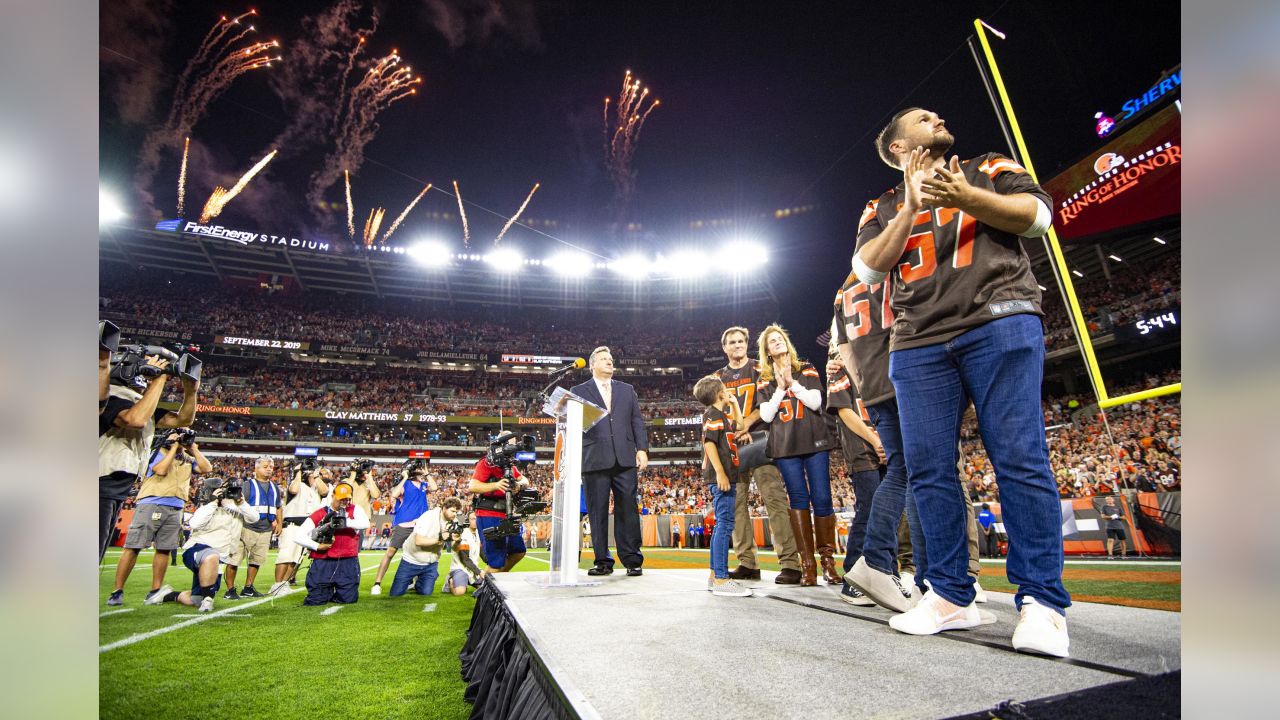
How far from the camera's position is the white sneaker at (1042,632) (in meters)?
1.40

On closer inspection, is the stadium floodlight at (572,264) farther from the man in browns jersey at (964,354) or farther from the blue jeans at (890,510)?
the man in browns jersey at (964,354)

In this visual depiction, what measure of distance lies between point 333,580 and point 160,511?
2.14 meters

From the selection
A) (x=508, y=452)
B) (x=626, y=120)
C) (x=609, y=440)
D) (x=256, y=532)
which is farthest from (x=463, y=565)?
(x=626, y=120)

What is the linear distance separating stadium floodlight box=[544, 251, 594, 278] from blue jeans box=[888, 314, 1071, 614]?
37921 millimetres

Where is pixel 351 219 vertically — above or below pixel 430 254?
above

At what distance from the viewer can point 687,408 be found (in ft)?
124

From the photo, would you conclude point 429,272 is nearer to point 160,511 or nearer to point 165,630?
point 160,511

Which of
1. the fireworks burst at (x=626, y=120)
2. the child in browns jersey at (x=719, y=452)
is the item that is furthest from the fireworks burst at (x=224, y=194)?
the child in browns jersey at (x=719, y=452)

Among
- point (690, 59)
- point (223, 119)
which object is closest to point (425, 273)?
point (223, 119)

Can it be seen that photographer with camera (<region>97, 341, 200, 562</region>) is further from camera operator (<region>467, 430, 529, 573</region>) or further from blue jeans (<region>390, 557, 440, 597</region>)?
blue jeans (<region>390, 557, 440, 597</region>)

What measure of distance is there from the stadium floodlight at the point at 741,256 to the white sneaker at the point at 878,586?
99.5 feet

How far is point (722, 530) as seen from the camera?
3.94 meters

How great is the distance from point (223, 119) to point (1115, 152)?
38.0 meters
